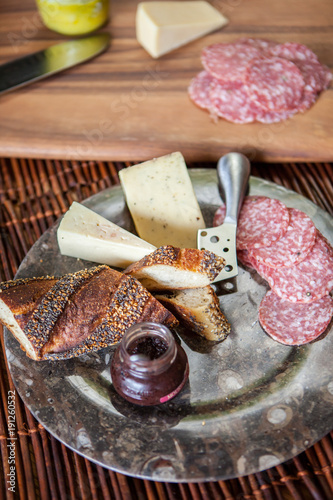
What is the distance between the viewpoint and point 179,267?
63.1 inches

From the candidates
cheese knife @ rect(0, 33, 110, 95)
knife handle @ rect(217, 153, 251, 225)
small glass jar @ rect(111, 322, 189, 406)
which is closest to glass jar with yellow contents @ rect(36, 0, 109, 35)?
cheese knife @ rect(0, 33, 110, 95)

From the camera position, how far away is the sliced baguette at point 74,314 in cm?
149

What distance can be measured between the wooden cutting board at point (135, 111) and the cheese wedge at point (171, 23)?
4cm

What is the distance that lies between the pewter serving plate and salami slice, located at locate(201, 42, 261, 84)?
1.13 m

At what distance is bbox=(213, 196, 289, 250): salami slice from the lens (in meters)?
1.79

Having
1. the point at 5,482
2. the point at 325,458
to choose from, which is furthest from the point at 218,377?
the point at 5,482

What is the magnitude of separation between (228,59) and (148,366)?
163cm

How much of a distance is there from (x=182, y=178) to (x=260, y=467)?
105 centimetres

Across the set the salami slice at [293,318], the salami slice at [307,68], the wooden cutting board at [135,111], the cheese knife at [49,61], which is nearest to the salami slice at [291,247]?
the salami slice at [293,318]

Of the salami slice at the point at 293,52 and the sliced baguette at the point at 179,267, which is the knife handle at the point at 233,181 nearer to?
the sliced baguette at the point at 179,267

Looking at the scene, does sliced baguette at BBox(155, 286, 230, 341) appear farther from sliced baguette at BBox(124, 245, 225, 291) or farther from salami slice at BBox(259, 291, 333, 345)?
salami slice at BBox(259, 291, 333, 345)

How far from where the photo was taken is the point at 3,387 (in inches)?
65.2

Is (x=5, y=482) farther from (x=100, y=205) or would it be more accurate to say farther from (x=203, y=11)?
(x=203, y=11)

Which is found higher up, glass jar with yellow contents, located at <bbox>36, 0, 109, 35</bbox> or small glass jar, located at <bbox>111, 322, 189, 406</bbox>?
glass jar with yellow contents, located at <bbox>36, 0, 109, 35</bbox>
